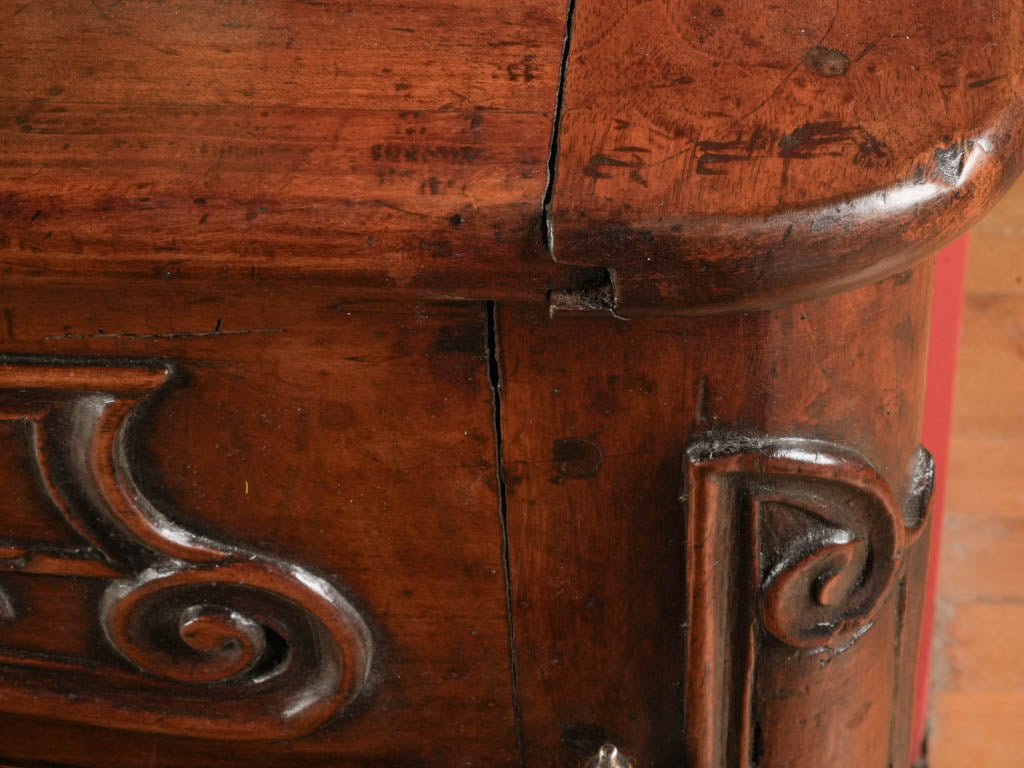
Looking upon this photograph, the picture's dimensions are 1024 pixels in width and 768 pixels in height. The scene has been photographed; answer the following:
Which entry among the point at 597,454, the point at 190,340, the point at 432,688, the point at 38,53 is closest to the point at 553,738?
the point at 432,688

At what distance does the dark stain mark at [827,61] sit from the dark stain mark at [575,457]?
212 millimetres

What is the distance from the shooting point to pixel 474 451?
2.23 feet

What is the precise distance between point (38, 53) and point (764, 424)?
1.42ft

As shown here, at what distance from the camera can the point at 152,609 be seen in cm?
75

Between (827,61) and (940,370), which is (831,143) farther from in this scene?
(940,370)

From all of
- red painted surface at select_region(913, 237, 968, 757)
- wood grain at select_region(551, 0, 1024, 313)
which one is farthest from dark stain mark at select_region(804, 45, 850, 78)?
red painted surface at select_region(913, 237, 968, 757)

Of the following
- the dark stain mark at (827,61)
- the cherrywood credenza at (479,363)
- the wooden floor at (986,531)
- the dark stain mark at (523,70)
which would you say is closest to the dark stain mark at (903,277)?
the cherrywood credenza at (479,363)

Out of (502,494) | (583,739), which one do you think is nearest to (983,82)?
(502,494)

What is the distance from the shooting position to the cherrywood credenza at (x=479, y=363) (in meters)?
0.59

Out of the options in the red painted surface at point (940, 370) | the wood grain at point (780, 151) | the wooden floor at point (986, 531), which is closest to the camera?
the wood grain at point (780, 151)

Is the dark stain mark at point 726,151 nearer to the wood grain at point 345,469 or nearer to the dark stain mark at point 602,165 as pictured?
the dark stain mark at point 602,165

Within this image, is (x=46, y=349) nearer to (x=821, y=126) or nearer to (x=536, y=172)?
(x=536, y=172)

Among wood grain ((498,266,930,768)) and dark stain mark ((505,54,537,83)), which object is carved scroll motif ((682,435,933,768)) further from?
dark stain mark ((505,54,537,83))

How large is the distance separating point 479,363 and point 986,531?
1.06 meters
